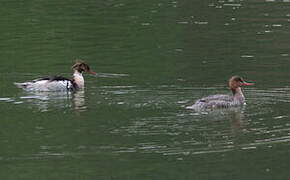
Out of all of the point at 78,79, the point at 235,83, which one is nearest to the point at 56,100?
the point at 78,79

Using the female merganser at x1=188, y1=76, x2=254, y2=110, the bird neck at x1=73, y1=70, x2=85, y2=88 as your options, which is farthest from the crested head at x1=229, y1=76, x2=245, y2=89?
the bird neck at x1=73, y1=70, x2=85, y2=88

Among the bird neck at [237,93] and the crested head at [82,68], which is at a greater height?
the crested head at [82,68]

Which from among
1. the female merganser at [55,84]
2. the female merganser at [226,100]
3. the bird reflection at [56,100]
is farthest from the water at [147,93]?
the female merganser at [55,84]

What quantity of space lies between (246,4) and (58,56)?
1003 cm

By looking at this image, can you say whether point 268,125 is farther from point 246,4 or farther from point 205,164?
point 246,4

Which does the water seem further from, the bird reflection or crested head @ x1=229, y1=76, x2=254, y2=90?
crested head @ x1=229, y1=76, x2=254, y2=90

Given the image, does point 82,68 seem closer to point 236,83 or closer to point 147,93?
point 147,93

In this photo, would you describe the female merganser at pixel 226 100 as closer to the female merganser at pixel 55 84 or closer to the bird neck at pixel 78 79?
the female merganser at pixel 55 84

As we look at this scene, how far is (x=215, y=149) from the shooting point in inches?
575

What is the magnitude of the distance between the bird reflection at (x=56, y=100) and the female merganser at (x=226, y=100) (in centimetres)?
202

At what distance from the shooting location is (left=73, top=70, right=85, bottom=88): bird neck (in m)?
21.0

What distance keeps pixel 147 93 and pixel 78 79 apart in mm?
2683

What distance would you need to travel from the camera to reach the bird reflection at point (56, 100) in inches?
715

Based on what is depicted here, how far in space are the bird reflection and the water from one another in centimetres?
4
